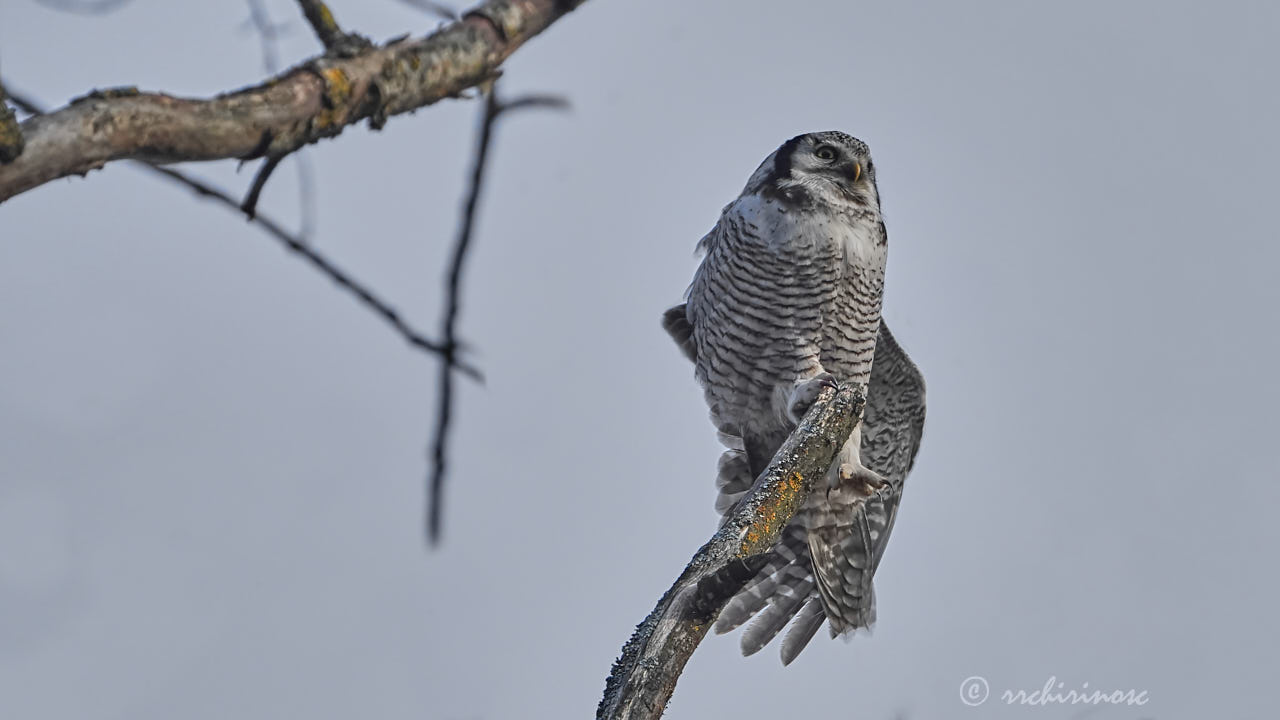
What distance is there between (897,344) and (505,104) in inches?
189

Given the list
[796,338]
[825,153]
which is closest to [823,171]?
[825,153]

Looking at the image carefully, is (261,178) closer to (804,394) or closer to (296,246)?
(296,246)

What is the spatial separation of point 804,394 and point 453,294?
12.0 feet

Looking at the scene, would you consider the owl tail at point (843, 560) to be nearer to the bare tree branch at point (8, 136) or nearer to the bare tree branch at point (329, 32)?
the bare tree branch at point (329, 32)

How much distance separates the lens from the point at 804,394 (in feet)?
17.0

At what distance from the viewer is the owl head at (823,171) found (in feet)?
18.3

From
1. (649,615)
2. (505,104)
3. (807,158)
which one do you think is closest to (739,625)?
(807,158)

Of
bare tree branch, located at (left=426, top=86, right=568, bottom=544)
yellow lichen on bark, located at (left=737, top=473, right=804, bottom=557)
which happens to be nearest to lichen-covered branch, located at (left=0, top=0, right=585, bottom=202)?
bare tree branch, located at (left=426, top=86, right=568, bottom=544)

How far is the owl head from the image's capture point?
5.59m

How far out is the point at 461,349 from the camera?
175 centimetres

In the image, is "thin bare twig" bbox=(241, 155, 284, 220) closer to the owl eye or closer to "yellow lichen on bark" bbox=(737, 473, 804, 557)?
"yellow lichen on bark" bbox=(737, 473, 804, 557)

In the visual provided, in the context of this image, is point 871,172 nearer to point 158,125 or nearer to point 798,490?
point 798,490

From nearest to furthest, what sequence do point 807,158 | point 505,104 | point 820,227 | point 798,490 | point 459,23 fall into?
point 505,104 < point 459,23 < point 798,490 < point 820,227 < point 807,158

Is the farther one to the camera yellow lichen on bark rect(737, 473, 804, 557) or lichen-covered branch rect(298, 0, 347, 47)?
yellow lichen on bark rect(737, 473, 804, 557)
